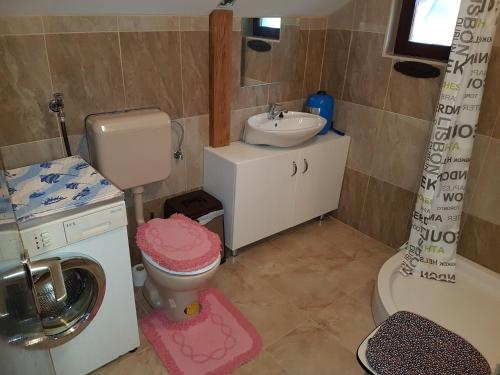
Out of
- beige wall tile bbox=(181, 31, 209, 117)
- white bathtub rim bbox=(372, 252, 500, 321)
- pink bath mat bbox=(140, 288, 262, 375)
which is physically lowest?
pink bath mat bbox=(140, 288, 262, 375)

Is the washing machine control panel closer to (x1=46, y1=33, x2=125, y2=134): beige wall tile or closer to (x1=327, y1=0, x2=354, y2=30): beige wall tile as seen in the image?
(x1=46, y1=33, x2=125, y2=134): beige wall tile

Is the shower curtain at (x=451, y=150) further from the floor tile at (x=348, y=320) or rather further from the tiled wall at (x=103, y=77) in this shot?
the tiled wall at (x=103, y=77)

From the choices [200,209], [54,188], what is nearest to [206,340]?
[200,209]

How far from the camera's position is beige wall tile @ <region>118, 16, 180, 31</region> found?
1912mm

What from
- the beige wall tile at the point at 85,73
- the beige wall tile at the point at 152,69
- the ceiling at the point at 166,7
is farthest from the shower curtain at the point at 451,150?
the beige wall tile at the point at 85,73

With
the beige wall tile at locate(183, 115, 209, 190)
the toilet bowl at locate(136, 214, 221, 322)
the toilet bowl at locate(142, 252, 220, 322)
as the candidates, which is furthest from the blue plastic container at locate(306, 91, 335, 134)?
the toilet bowl at locate(142, 252, 220, 322)

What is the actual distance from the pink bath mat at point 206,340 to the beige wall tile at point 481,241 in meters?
1.37

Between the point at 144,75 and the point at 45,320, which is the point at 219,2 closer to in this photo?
the point at 144,75

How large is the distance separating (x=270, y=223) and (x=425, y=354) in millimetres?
1313

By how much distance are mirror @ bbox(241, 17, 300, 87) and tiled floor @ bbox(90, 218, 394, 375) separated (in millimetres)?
1118

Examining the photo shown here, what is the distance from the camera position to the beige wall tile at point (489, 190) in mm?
2086

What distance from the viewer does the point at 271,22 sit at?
2445 mm

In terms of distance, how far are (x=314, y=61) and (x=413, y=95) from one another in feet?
2.50

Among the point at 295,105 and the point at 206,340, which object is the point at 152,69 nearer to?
the point at 295,105
